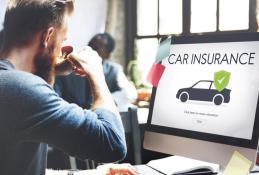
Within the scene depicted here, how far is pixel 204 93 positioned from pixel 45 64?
1.85 feet

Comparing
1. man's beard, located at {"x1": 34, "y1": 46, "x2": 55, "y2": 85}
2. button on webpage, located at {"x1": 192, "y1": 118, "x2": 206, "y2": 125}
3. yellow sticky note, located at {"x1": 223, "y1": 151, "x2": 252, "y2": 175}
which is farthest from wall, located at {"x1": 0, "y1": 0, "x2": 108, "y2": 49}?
yellow sticky note, located at {"x1": 223, "y1": 151, "x2": 252, "y2": 175}

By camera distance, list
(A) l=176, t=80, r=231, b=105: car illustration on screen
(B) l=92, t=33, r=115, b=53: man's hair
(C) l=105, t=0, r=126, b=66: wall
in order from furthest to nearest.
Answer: (C) l=105, t=0, r=126, b=66: wall, (B) l=92, t=33, r=115, b=53: man's hair, (A) l=176, t=80, r=231, b=105: car illustration on screen

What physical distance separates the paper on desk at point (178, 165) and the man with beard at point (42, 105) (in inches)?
5.9

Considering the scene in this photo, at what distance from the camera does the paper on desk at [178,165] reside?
1389 mm

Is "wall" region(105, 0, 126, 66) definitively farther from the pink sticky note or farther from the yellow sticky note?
the yellow sticky note

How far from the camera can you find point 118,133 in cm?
125

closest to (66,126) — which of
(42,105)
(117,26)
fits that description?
(42,105)

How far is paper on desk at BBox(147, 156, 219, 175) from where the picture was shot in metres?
1.39

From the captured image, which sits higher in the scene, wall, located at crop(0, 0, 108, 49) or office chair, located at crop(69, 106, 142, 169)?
wall, located at crop(0, 0, 108, 49)

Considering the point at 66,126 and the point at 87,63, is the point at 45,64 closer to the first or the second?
the point at 87,63

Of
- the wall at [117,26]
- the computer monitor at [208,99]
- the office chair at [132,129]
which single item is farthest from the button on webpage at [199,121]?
the wall at [117,26]

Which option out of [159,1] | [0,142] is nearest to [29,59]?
[0,142]

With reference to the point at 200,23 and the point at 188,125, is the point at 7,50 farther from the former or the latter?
the point at 200,23

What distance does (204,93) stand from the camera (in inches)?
50.1
